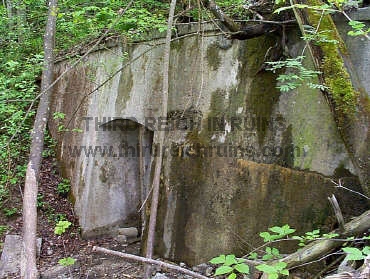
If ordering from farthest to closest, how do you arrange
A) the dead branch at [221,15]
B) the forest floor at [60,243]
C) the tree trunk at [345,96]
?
the forest floor at [60,243]
the dead branch at [221,15]
the tree trunk at [345,96]

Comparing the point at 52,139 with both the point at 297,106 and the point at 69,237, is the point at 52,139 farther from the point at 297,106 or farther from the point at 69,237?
the point at 297,106

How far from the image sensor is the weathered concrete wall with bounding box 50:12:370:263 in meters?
3.25

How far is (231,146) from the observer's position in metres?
3.82

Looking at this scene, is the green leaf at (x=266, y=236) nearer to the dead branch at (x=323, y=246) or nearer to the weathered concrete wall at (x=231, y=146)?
the dead branch at (x=323, y=246)

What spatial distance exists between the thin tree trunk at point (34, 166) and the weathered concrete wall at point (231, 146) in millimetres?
1185

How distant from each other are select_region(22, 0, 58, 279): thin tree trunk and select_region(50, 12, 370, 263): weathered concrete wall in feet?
3.89

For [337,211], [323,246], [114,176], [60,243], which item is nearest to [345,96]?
[337,211]

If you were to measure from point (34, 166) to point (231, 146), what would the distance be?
Answer: 6.66ft

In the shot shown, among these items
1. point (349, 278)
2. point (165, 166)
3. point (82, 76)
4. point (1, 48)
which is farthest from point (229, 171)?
point (1, 48)

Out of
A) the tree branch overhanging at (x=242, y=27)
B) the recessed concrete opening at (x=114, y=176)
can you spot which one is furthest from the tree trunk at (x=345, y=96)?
the recessed concrete opening at (x=114, y=176)

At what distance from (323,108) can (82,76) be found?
15.0 feet

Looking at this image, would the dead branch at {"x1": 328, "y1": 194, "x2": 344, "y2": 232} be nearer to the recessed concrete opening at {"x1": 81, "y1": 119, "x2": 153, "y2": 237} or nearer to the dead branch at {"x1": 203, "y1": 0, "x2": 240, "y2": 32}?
the dead branch at {"x1": 203, "y1": 0, "x2": 240, "y2": 32}

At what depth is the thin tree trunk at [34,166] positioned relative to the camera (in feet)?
10.5

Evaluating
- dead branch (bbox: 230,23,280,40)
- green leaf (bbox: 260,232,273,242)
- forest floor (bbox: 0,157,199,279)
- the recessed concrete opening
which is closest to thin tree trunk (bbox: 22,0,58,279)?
forest floor (bbox: 0,157,199,279)
